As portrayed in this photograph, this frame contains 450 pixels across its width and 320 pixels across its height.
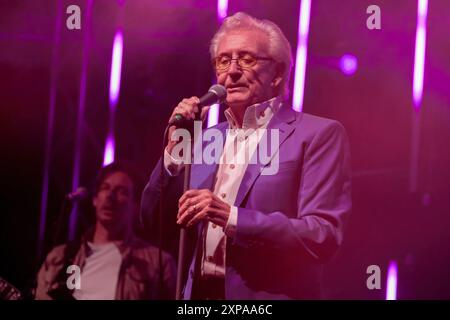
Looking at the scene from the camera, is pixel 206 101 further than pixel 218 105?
No

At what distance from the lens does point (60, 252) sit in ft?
8.96

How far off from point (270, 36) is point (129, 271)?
4.05ft

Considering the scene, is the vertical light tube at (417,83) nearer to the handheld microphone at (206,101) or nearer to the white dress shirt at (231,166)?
the white dress shirt at (231,166)

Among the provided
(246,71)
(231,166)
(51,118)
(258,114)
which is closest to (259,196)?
(231,166)

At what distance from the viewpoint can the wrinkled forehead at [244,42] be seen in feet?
7.29

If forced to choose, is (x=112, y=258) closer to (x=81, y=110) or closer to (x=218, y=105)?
(x=81, y=110)

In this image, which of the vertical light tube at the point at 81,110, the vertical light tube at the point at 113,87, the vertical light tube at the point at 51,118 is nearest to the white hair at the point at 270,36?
the vertical light tube at the point at 113,87

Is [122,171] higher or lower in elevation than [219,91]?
lower

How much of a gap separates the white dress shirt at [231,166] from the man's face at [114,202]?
0.73 m

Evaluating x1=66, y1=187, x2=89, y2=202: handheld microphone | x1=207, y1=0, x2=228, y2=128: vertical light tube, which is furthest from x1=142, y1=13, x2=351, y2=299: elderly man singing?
x1=66, y1=187, x2=89, y2=202: handheld microphone

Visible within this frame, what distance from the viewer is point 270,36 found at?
2277 mm

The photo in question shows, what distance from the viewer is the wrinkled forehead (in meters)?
2.22
